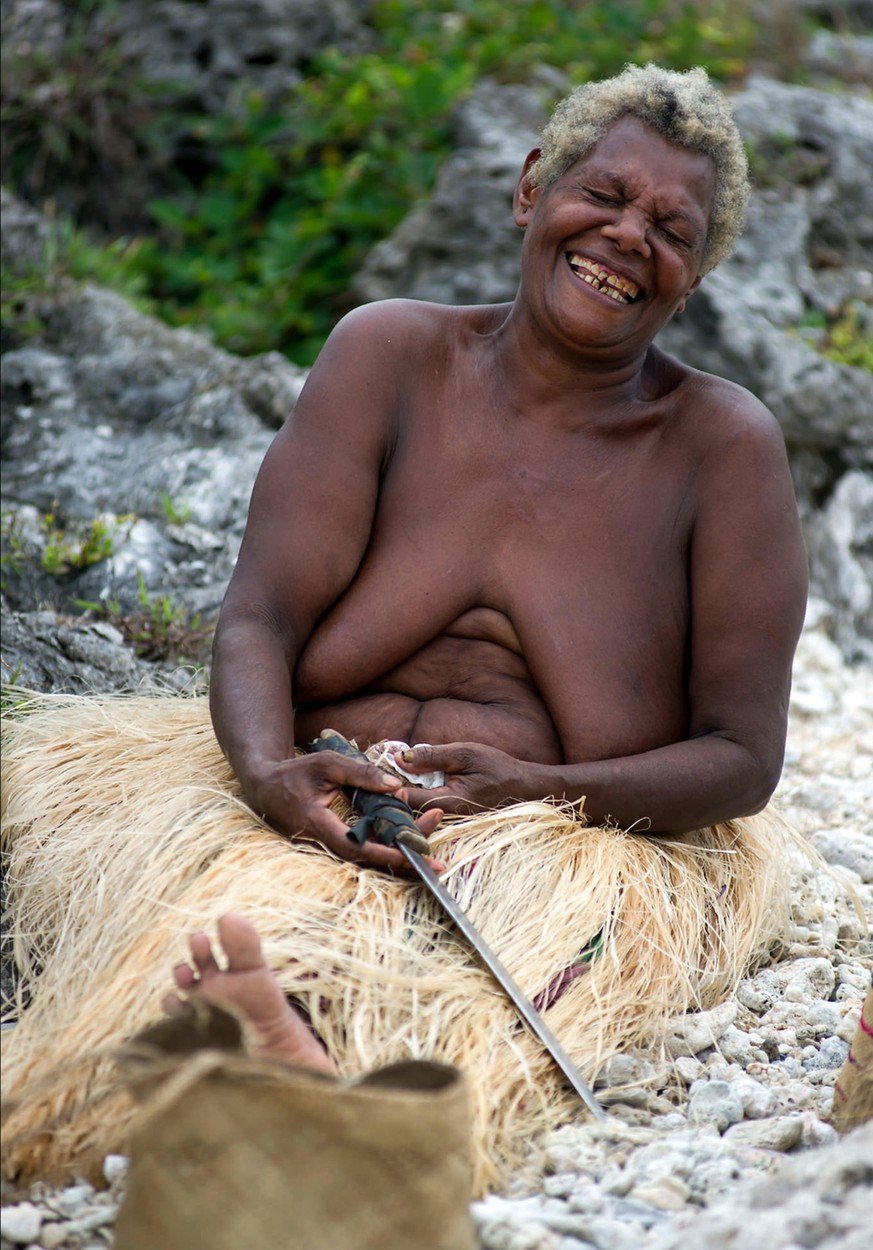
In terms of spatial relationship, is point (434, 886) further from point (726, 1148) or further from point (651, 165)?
point (651, 165)

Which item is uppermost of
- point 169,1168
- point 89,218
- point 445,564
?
point 445,564

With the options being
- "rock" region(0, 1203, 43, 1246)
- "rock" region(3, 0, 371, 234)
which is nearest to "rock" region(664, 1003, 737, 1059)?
"rock" region(0, 1203, 43, 1246)

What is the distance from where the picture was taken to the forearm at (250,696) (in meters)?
2.60

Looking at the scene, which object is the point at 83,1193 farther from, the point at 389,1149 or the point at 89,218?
the point at 89,218

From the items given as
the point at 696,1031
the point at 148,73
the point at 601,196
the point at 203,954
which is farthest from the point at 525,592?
the point at 148,73

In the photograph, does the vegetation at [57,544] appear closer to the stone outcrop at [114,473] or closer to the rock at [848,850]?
the stone outcrop at [114,473]

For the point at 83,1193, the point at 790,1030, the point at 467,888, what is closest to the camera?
the point at 83,1193

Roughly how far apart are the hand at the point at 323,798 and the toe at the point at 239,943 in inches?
19.1

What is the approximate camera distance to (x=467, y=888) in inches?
98.0

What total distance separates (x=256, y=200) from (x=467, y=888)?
14.9ft

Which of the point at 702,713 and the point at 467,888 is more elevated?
the point at 702,713

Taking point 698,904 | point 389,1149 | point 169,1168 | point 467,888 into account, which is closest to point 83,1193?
point 169,1168

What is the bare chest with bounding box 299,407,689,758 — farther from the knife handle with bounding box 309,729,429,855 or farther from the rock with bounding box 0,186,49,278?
the rock with bounding box 0,186,49,278

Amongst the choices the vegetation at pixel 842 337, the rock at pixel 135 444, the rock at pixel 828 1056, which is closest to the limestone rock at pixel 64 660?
the rock at pixel 135 444
